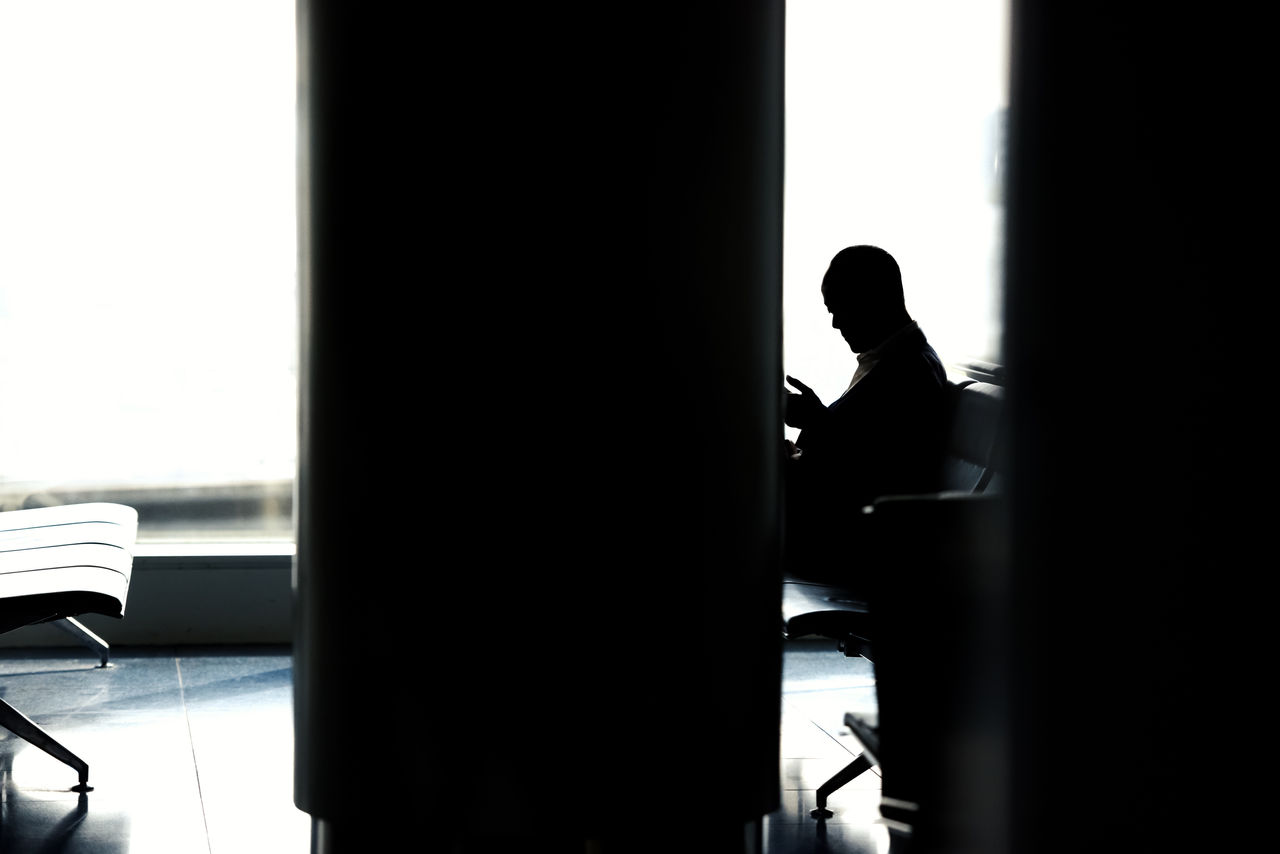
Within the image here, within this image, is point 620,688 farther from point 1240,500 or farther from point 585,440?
point 1240,500

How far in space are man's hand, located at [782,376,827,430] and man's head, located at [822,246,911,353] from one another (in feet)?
0.74

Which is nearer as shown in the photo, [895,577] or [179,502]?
[895,577]

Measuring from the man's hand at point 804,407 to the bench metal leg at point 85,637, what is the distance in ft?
6.82

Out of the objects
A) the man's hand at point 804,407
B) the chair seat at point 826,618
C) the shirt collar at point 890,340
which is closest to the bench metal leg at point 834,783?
the chair seat at point 826,618

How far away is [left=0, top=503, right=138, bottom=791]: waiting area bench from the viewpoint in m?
2.60

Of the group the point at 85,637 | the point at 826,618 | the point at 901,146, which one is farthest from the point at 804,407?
the point at 85,637

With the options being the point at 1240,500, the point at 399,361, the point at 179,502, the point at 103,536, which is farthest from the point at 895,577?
the point at 179,502

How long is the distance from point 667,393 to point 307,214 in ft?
Result: 1.46

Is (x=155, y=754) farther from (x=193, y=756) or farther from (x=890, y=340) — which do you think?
(x=890, y=340)

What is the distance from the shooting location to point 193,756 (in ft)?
9.62

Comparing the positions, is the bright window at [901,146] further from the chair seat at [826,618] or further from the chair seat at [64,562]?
the chair seat at [64,562]

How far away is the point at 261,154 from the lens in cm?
438

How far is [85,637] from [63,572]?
3.24ft

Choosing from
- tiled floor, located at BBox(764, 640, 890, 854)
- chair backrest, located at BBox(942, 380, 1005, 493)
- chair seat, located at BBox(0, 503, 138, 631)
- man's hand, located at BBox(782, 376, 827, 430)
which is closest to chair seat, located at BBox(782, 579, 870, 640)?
tiled floor, located at BBox(764, 640, 890, 854)
